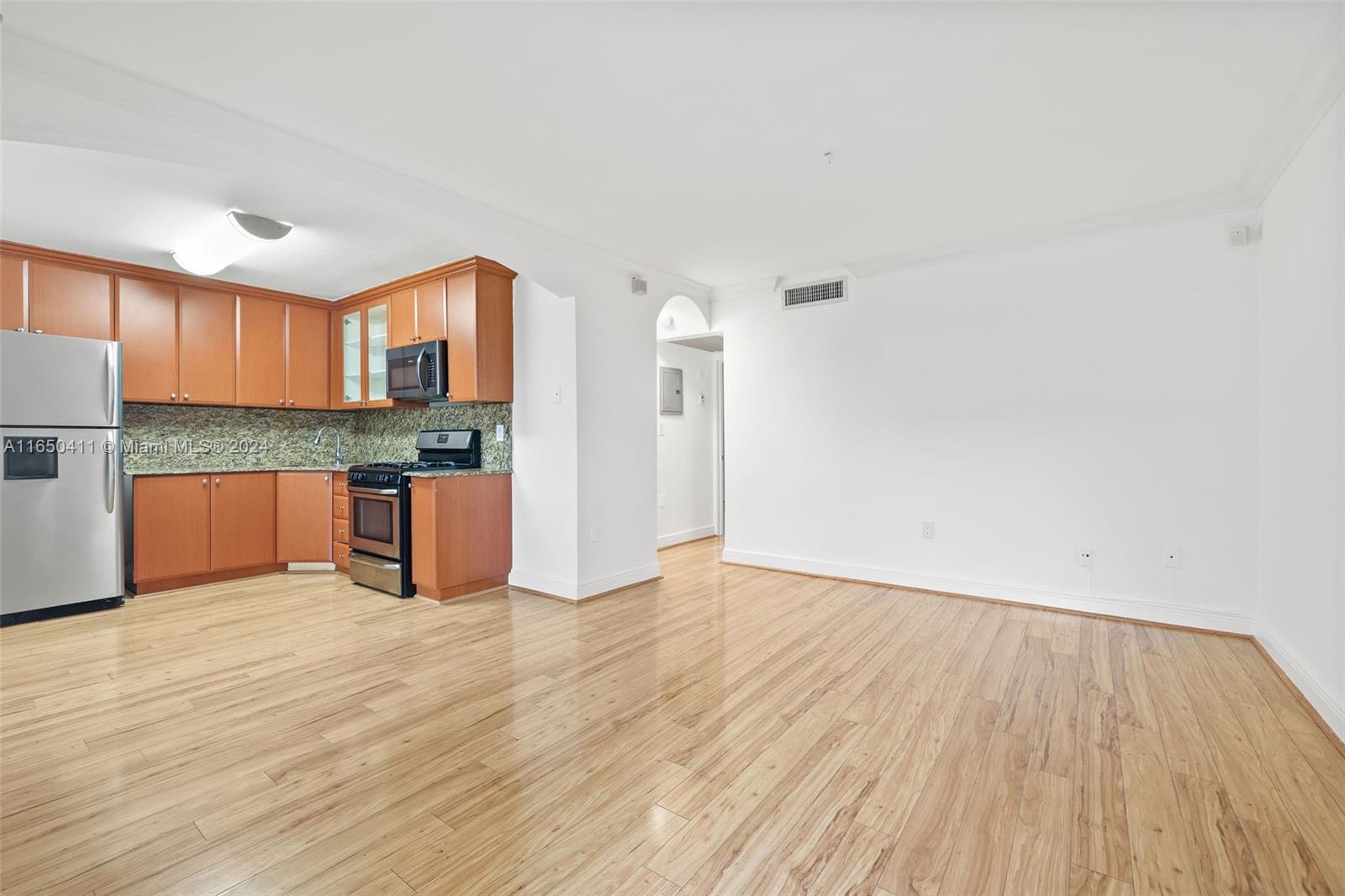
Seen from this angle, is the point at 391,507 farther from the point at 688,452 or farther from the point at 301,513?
the point at 688,452

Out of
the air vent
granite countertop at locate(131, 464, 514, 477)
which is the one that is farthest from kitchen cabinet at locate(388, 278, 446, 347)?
the air vent

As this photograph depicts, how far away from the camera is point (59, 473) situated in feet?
12.1

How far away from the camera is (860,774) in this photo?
191cm

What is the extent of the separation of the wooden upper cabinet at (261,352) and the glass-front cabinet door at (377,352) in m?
0.78

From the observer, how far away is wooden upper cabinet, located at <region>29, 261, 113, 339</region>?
384 cm

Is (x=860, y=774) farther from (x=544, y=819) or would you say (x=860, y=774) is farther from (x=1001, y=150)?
(x=1001, y=150)

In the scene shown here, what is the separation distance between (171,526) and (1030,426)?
239 inches

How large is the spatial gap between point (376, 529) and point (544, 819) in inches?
127

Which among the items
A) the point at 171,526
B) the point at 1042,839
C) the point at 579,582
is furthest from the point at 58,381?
the point at 1042,839

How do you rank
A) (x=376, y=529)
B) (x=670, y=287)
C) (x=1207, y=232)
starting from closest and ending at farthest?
(x=1207, y=232), (x=376, y=529), (x=670, y=287)

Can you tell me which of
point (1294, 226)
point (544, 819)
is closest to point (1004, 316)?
point (1294, 226)

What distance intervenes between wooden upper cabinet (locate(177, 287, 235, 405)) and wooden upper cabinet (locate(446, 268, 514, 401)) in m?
2.01

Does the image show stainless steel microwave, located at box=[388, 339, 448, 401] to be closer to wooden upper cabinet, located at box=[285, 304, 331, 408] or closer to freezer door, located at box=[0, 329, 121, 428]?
wooden upper cabinet, located at box=[285, 304, 331, 408]

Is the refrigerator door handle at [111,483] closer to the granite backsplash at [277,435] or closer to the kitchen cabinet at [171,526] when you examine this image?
the kitchen cabinet at [171,526]
